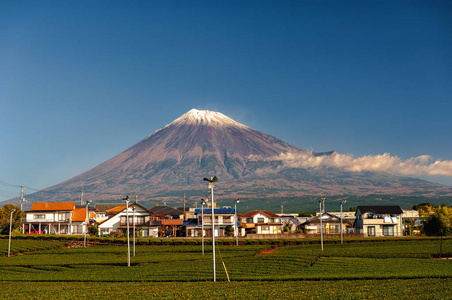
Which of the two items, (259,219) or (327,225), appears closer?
(327,225)

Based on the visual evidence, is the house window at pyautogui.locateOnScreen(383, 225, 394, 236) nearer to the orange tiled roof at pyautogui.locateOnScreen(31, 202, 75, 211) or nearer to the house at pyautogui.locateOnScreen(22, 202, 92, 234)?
the house at pyautogui.locateOnScreen(22, 202, 92, 234)

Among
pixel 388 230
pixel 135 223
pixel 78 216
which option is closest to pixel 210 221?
pixel 135 223

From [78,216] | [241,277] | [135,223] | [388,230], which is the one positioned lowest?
[388,230]

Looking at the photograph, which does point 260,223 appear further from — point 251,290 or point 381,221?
point 251,290

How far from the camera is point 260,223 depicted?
115062 millimetres

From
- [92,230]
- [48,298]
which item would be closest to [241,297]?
[48,298]

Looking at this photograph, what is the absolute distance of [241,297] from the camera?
93.4ft

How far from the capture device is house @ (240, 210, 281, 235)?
373ft

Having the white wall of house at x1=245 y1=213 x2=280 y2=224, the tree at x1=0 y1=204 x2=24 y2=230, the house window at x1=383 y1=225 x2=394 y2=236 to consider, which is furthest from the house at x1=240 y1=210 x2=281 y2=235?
the tree at x1=0 y1=204 x2=24 y2=230

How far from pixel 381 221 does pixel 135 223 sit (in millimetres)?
56962

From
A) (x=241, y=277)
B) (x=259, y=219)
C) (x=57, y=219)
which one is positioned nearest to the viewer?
(x=241, y=277)

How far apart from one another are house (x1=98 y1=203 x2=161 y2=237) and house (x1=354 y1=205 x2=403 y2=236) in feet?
157

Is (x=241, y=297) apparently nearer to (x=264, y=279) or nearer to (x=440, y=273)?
(x=264, y=279)

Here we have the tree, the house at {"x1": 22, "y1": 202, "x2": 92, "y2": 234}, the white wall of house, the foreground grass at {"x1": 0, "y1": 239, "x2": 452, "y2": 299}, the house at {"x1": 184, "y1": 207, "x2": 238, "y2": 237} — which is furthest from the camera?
the white wall of house
